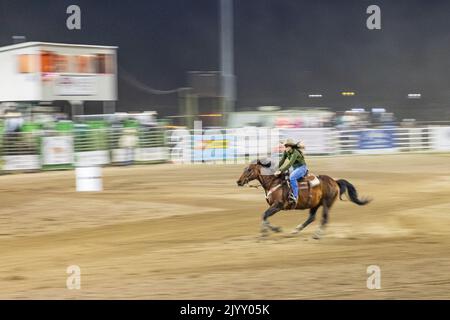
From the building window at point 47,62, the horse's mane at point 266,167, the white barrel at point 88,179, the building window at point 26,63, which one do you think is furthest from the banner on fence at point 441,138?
the horse's mane at point 266,167

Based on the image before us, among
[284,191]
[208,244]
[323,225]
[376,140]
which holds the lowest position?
[208,244]

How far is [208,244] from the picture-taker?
995cm

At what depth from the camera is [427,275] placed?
755 cm

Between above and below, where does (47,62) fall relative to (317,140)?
above

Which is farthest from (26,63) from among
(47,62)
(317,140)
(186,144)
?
(317,140)

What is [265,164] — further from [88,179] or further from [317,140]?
[317,140]

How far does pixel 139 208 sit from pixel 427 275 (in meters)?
7.78

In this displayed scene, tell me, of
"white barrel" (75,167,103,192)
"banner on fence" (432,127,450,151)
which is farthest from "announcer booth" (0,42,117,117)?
"banner on fence" (432,127,450,151)

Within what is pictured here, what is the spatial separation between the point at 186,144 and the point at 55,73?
229 inches

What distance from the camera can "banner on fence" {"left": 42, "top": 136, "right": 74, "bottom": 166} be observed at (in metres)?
23.3

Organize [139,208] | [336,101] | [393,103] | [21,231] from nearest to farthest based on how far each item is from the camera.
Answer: [21,231] < [139,208] < [393,103] < [336,101]

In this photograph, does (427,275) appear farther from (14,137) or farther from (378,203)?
(14,137)

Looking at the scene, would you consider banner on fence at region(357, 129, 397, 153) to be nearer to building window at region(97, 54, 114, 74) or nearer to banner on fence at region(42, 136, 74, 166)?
building window at region(97, 54, 114, 74)
